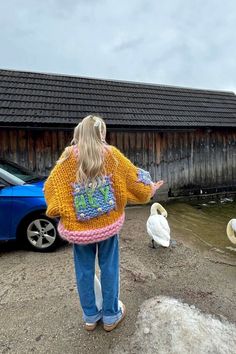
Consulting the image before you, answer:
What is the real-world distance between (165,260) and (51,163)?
5.19 metres

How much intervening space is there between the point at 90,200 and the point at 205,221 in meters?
5.78

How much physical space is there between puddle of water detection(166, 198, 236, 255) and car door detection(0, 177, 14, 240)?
134 inches

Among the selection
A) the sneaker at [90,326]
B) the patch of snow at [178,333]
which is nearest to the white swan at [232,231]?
the patch of snow at [178,333]

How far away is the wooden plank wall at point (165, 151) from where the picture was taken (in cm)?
855

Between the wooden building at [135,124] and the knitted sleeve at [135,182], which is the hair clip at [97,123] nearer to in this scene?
the knitted sleeve at [135,182]

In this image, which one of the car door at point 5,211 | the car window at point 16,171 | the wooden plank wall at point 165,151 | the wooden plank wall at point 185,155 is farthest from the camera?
the wooden plank wall at point 185,155

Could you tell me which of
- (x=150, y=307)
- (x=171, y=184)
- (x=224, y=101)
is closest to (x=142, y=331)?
(x=150, y=307)

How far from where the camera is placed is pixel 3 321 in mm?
3207

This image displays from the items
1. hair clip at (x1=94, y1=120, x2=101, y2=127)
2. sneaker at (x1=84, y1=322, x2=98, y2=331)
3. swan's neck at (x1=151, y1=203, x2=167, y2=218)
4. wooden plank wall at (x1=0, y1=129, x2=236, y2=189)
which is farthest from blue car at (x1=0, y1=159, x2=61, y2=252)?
wooden plank wall at (x1=0, y1=129, x2=236, y2=189)

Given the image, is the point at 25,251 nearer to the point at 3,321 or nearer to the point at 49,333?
the point at 3,321

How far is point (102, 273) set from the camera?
2795 mm

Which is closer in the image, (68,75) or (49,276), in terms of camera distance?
(49,276)

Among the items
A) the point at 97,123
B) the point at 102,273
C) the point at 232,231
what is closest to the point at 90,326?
the point at 102,273

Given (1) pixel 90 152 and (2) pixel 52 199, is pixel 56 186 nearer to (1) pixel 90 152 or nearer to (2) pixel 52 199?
(2) pixel 52 199
